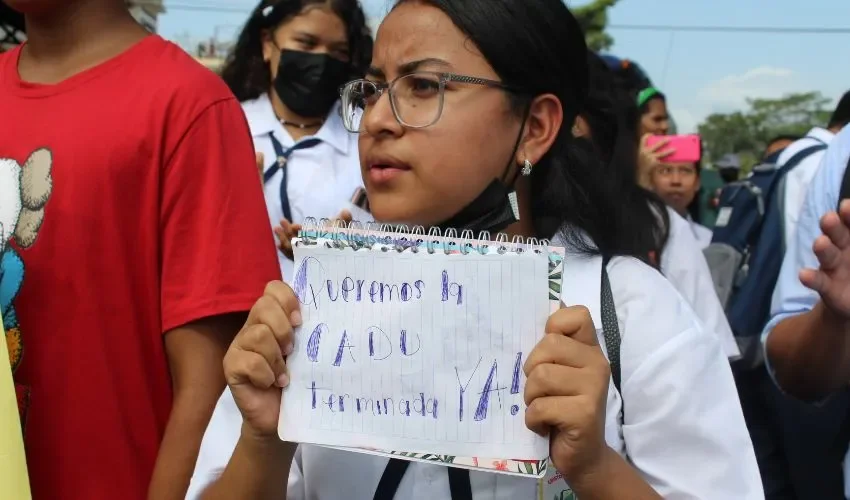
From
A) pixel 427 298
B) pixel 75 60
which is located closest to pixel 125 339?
pixel 75 60

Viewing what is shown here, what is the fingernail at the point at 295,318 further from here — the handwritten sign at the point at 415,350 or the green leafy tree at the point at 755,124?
the green leafy tree at the point at 755,124

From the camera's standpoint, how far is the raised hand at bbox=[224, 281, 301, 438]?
1.18 meters

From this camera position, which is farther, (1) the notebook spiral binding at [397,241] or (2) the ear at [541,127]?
(2) the ear at [541,127]

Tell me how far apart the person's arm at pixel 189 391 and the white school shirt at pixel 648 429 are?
15 cm

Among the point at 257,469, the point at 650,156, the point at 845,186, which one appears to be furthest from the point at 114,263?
the point at 650,156

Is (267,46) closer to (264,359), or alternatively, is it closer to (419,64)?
(419,64)

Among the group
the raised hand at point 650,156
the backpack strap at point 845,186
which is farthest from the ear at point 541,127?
the raised hand at point 650,156

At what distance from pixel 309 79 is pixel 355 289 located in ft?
7.60

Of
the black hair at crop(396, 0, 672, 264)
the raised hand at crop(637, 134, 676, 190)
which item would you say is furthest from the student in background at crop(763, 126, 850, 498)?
the raised hand at crop(637, 134, 676, 190)

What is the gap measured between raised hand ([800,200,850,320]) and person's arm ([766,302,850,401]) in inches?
3.3

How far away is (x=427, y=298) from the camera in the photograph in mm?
1150

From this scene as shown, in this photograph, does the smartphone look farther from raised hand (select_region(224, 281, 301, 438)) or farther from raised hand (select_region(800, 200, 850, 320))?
raised hand (select_region(224, 281, 301, 438))

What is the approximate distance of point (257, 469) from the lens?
1.26 m

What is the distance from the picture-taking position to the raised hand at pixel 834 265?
5.60 feet
